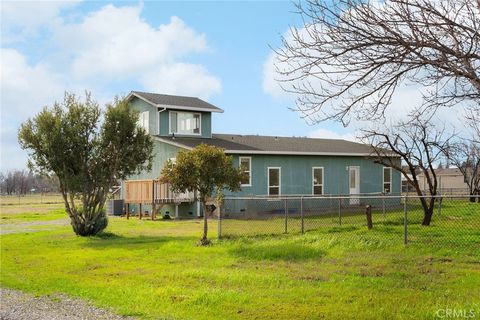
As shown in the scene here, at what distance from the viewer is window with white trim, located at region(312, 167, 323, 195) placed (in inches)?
1161

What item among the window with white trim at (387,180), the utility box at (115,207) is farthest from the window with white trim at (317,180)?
the utility box at (115,207)

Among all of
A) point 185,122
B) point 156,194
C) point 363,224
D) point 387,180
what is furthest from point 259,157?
point 363,224

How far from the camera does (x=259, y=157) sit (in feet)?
90.3

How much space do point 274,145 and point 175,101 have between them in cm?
617

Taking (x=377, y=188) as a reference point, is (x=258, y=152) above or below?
above

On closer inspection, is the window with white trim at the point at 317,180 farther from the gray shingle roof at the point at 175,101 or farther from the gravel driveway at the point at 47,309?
the gravel driveway at the point at 47,309

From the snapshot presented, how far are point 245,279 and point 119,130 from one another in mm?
10941

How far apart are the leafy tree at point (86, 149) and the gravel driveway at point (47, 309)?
9.80 meters

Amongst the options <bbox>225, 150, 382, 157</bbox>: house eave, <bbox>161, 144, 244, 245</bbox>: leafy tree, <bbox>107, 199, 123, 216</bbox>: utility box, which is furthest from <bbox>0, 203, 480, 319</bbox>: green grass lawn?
<bbox>107, 199, 123, 216</bbox>: utility box

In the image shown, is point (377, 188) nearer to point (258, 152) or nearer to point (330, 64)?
point (258, 152)

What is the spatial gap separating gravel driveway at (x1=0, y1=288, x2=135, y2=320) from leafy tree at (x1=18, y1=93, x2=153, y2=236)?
386 inches

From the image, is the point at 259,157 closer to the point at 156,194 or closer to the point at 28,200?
the point at 156,194

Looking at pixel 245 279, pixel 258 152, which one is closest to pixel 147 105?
pixel 258 152

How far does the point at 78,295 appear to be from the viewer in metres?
9.06
